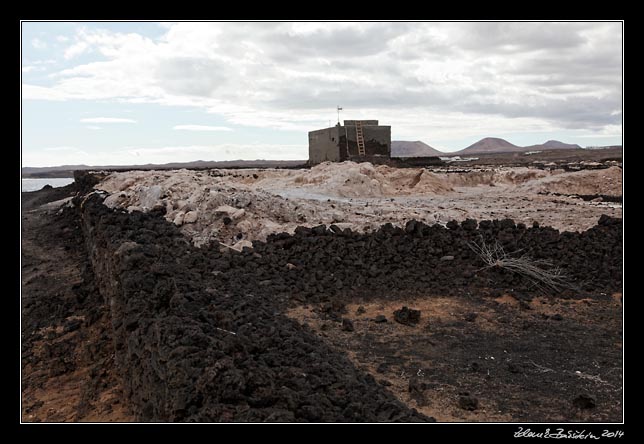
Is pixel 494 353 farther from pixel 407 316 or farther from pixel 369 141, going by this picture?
pixel 369 141

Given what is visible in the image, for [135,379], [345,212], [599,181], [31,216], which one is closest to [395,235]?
[345,212]

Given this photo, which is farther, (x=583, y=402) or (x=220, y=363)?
(x=583, y=402)

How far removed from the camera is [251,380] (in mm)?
3639

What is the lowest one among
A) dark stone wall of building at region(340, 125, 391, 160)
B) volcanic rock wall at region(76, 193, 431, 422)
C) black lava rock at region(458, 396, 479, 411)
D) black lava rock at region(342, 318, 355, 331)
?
black lava rock at region(458, 396, 479, 411)

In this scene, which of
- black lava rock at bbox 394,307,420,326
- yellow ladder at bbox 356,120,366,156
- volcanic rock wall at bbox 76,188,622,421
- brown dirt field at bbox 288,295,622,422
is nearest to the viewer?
volcanic rock wall at bbox 76,188,622,421

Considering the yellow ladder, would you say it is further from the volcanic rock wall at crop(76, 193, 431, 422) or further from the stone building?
the volcanic rock wall at crop(76, 193, 431, 422)

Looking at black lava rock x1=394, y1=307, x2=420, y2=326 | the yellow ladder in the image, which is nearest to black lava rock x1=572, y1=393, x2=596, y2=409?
black lava rock x1=394, y1=307, x2=420, y2=326

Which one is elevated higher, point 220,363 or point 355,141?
point 355,141

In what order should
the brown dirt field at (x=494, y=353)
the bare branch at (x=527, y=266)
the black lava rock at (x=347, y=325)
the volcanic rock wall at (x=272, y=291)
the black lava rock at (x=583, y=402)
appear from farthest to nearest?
the bare branch at (x=527, y=266) → the black lava rock at (x=347, y=325) → the brown dirt field at (x=494, y=353) → the black lava rock at (x=583, y=402) → the volcanic rock wall at (x=272, y=291)

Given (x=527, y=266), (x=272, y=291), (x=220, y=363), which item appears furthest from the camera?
(x=527, y=266)

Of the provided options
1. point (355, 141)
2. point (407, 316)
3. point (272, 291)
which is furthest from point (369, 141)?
point (407, 316)

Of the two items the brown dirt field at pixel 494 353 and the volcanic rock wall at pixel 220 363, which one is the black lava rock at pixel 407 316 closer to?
the brown dirt field at pixel 494 353

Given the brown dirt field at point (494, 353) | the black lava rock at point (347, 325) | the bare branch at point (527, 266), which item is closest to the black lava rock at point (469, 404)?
the brown dirt field at point (494, 353)

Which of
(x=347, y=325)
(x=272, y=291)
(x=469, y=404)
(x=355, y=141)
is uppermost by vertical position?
(x=355, y=141)
